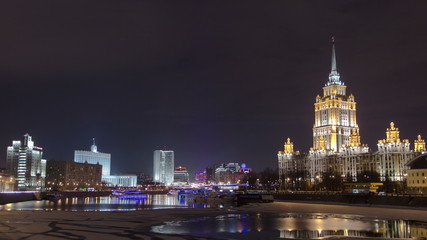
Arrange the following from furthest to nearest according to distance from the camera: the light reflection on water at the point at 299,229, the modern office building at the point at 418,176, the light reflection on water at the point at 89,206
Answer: the modern office building at the point at 418,176 < the light reflection on water at the point at 89,206 < the light reflection on water at the point at 299,229

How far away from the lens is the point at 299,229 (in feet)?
155

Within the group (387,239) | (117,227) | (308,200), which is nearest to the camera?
(387,239)

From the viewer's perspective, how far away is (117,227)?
154ft

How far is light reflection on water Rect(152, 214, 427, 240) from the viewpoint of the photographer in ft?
139

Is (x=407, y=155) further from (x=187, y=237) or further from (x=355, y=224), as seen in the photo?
(x=187, y=237)

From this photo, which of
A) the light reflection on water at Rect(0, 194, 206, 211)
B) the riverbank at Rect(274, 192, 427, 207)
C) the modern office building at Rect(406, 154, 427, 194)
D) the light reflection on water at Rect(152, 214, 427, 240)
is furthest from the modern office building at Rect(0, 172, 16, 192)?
the light reflection on water at Rect(152, 214, 427, 240)

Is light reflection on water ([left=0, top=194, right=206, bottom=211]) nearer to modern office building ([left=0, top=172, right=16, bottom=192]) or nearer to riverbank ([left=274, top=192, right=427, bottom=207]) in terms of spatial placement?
riverbank ([left=274, top=192, right=427, bottom=207])

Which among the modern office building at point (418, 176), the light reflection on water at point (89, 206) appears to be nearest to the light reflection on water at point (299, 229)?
the light reflection on water at point (89, 206)

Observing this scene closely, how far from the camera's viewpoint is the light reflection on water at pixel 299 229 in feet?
139

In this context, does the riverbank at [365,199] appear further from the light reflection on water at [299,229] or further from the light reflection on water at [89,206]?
the light reflection on water at [89,206]

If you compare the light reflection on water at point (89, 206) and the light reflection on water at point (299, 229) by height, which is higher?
the light reflection on water at point (299, 229)

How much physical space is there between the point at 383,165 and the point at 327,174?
84.1 ft

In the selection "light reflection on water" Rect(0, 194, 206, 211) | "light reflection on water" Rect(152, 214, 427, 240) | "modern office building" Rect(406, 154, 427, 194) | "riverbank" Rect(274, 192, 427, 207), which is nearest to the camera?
"light reflection on water" Rect(152, 214, 427, 240)

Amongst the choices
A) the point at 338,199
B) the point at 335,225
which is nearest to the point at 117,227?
the point at 335,225
